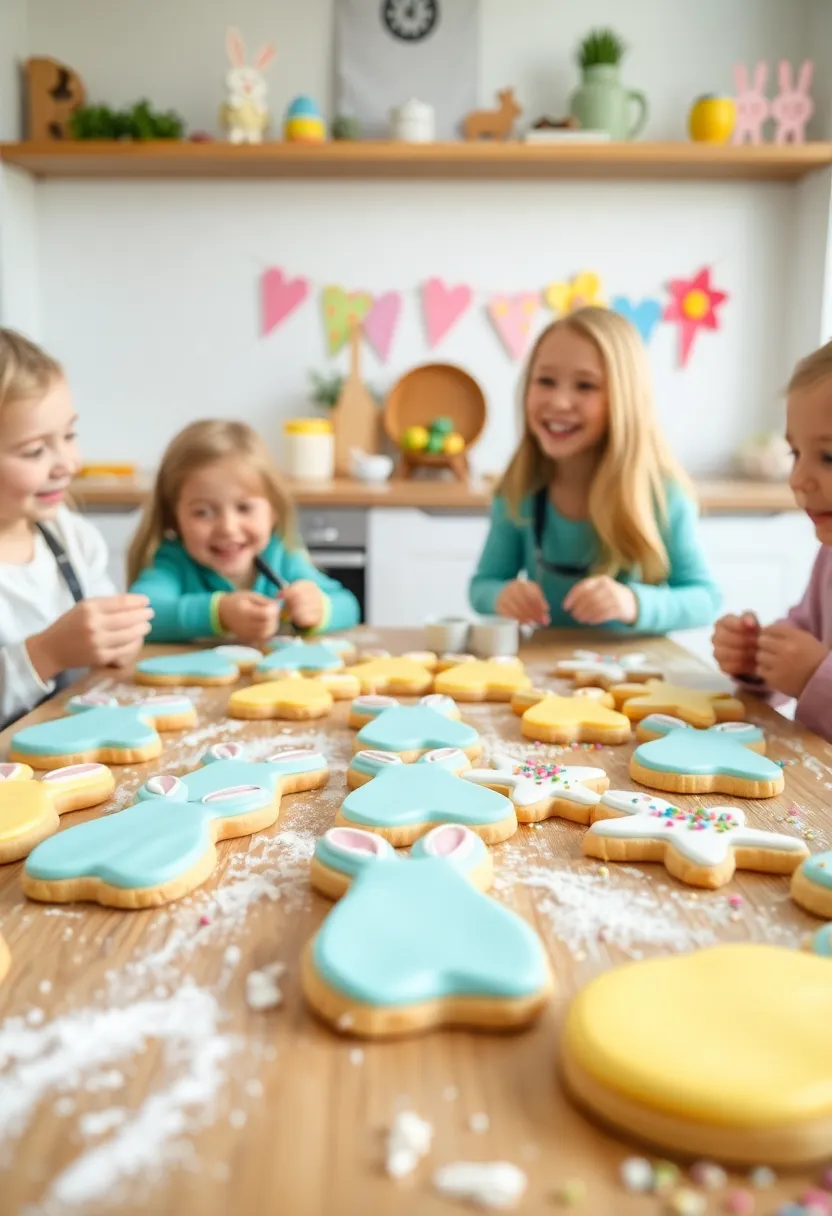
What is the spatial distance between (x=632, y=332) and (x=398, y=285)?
1700 millimetres

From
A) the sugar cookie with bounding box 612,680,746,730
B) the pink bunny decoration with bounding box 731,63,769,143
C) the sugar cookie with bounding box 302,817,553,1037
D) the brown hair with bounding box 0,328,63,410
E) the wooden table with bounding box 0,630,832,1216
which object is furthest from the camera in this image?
the pink bunny decoration with bounding box 731,63,769,143

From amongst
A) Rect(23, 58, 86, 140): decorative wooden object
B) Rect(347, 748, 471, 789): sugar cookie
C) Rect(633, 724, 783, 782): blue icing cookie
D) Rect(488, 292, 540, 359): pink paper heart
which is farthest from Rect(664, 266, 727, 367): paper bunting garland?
Rect(347, 748, 471, 789): sugar cookie

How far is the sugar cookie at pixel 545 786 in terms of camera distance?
840mm

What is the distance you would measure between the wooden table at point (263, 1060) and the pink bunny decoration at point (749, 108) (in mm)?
2827

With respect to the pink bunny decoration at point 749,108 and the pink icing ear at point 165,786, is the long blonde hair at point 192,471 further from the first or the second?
the pink bunny decoration at point 749,108

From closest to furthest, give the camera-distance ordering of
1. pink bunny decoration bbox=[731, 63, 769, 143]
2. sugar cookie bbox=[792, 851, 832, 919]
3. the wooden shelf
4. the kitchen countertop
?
sugar cookie bbox=[792, 851, 832, 919] → the kitchen countertop → the wooden shelf → pink bunny decoration bbox=[731, 63, 769, 143]

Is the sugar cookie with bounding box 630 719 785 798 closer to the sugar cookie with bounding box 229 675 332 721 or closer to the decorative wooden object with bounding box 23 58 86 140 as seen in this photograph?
the sugar cookie with bounding box 229 675 332 721

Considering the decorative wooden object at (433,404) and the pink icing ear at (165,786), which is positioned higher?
the decorative wooden object at (433,404)

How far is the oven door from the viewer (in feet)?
9.27

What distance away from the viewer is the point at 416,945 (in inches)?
22.4

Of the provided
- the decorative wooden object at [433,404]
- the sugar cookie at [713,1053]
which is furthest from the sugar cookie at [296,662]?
the decorative wooden object at [433,404]

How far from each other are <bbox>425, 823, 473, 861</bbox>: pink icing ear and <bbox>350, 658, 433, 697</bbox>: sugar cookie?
520 mm

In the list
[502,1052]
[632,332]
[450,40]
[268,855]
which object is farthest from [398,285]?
[502,1052]

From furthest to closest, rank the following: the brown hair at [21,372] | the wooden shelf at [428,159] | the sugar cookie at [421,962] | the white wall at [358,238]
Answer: the white wall at [358,238] → the wooden shelf at [428,159] → the brown hair at [21,372] → the sugar cookie at [421,962]
